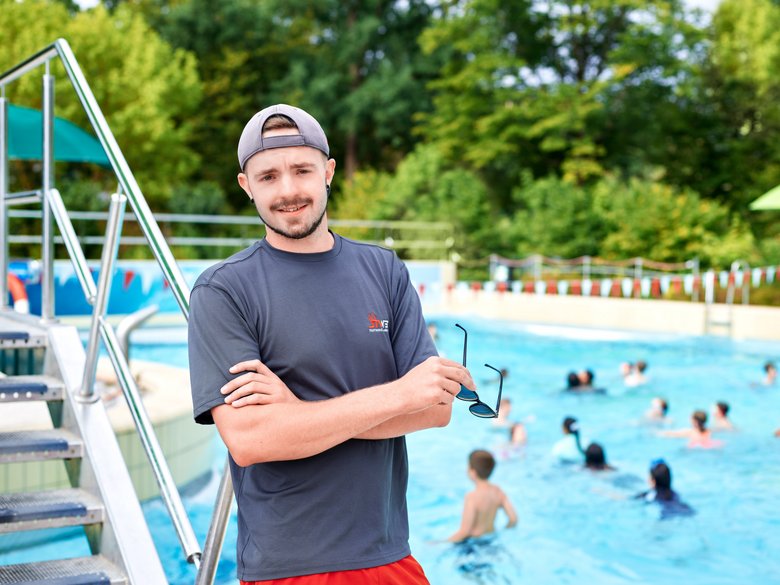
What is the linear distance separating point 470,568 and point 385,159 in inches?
1156

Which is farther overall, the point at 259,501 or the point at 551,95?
the point at 551,95

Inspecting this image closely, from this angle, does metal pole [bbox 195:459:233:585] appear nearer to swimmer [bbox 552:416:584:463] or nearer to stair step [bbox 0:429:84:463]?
stair step [bbox 0:429:84:463]

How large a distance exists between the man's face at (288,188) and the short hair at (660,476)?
20.9 ft

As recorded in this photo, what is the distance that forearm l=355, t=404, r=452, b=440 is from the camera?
1676 millimetres

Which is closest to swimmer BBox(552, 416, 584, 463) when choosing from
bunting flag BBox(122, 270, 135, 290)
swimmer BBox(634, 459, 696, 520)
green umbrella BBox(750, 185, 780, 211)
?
swimmer BBox(634, 459, 696, 520)

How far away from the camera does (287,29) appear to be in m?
33.5

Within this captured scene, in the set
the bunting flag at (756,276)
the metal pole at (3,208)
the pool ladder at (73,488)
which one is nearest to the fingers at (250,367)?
the pool ladder at (73,488)

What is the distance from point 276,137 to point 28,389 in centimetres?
189

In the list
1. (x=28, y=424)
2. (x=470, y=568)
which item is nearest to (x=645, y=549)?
(x=470, y=568)

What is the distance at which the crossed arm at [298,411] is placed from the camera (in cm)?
155

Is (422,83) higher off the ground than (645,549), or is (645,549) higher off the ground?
(422,83)

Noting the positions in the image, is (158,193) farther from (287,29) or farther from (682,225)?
(682,225)

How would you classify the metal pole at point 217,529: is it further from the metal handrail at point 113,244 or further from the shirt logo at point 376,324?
the shirt logo at point 376,324

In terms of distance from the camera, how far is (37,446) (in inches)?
113
